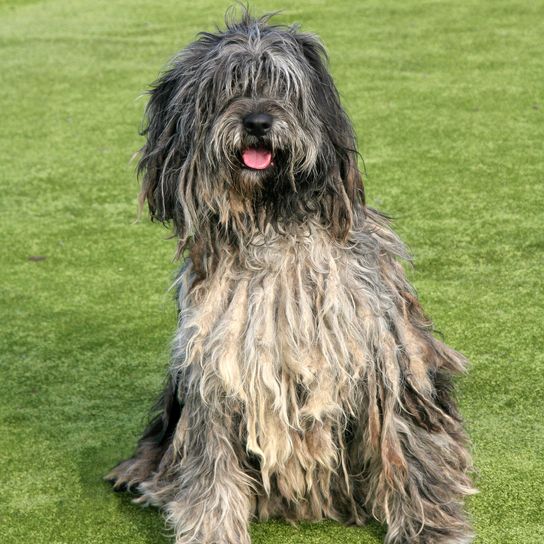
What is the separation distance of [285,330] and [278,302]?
0.08m

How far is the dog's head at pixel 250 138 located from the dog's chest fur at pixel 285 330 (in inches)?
4.1

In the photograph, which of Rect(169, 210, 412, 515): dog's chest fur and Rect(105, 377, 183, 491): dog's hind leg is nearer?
Rect(169, 210, 412, 515): dog's chest fur

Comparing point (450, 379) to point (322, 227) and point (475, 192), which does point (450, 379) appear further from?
point (475, 192)

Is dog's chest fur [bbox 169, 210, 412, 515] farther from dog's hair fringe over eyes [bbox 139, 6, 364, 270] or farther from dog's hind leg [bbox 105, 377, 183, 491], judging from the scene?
dog's hind leg [bbox 105, 377, 183, 491]

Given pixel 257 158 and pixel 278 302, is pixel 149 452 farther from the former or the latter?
pixel 257 158

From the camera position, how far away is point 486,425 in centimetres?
432

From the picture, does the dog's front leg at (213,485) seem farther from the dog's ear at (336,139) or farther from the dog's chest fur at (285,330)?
the dog's ear at (336,139)

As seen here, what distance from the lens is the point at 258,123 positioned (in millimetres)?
3188

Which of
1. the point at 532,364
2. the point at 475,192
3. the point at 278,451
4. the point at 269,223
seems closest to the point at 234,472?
the point at 278,451

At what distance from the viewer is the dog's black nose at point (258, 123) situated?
10.5 feet

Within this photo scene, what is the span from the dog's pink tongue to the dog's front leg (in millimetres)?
710

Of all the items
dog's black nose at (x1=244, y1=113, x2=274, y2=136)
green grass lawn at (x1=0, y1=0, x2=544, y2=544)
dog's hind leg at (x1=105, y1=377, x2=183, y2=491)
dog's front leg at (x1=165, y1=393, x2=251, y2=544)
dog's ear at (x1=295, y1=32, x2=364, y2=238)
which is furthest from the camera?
green grass lawn at (x1=0, y1=0, x2=544, y2=544)

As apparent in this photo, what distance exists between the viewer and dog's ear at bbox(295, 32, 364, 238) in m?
3.32

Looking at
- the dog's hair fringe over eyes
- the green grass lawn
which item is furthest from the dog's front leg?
the dog's hair fringe over eyes
